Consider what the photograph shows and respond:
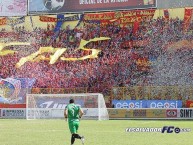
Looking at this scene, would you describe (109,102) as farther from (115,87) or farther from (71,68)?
(71,68)

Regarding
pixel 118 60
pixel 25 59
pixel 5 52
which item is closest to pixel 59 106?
pixel 118 60

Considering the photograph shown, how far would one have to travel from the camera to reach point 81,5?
56.7 meters

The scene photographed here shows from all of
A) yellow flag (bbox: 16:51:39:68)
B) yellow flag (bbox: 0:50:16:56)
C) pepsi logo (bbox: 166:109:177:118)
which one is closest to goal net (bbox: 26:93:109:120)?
pepsi logo (bbox: 166:109:177:118)

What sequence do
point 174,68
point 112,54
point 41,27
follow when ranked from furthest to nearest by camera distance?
1. point 41,27
2. point 112,54
3. point 174,68

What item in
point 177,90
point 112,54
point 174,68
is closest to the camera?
point 177,90

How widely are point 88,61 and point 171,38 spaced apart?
8.50 meters

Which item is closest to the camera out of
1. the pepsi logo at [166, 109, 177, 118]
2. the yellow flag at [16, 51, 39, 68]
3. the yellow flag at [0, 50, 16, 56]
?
the pepsi logo at [166, 109, 177, 118]

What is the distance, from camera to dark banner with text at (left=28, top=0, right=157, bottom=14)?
5438 centimetres

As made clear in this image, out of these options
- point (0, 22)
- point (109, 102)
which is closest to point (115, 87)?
point (109, 102)

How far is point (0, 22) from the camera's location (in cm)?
5931

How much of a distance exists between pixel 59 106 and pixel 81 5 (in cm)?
2027

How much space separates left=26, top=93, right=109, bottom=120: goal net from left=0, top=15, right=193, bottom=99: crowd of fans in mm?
→ 7156

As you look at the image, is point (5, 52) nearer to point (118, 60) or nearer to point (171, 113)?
point (118, 60)

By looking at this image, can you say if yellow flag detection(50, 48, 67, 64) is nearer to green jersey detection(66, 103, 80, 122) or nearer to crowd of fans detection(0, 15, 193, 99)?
crowd of fans detection(0, 15, 193, 99)
